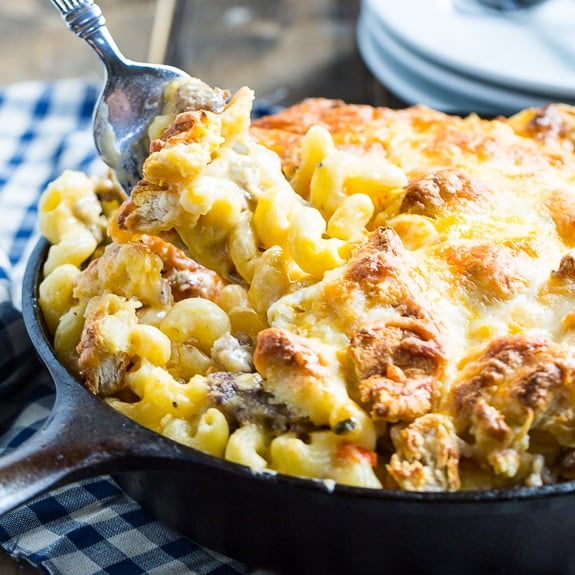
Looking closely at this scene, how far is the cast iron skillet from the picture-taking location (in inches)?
62.9

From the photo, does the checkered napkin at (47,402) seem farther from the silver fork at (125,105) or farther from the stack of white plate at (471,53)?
the stack of white plate at (471,53)

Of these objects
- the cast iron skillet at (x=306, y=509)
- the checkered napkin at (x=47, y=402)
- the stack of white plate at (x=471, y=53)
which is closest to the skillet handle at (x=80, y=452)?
the cast iron skillet at (x=306, y=509)

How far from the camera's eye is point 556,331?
6.05 feet

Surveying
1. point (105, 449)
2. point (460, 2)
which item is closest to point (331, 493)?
point (105, 449)

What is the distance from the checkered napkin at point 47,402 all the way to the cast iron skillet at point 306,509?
0.55 feet

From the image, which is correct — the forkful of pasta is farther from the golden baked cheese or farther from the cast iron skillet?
the cast iron skillet

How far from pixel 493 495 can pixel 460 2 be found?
113 inches

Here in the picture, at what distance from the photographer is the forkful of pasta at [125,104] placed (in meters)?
2.34

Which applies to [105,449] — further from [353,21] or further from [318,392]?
[353,21]

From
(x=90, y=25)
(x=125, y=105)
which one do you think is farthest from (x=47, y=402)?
(x=90, y=25)

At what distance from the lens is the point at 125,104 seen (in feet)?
7.72

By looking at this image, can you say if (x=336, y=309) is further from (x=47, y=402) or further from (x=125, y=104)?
(x=47, y=402)

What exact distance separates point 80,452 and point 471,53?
2453 millimetres

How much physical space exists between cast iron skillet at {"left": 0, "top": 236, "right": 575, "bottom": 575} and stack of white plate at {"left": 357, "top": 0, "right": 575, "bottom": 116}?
1869 millimetres
